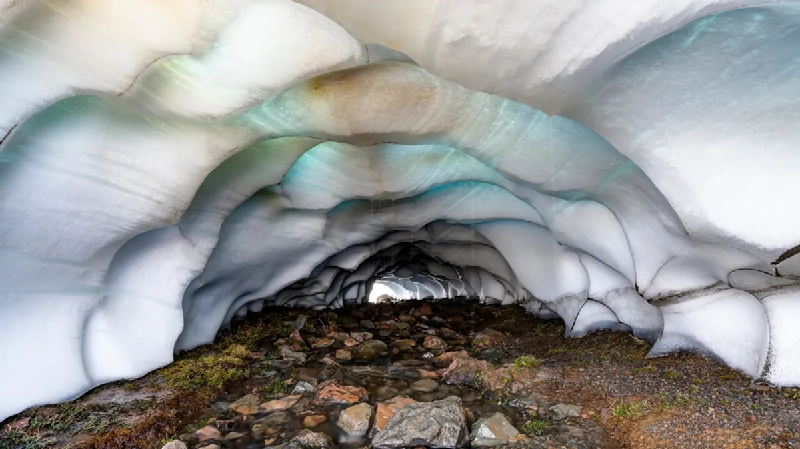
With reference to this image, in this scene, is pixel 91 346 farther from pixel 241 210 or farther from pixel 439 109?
pixel 439 109

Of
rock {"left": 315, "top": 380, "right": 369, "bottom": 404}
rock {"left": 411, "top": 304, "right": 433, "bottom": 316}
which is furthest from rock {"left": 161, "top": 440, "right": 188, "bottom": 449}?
rock {"left": 411, "top": 304, "right": 433, "bottom": 316}

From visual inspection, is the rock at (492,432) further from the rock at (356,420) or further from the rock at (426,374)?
the rock at (426,374)

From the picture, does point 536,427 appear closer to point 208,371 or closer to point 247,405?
point 247,405

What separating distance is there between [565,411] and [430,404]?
131cm

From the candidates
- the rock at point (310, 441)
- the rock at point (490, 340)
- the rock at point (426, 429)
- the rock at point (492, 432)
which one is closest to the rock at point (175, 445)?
the rock at point (310, 441)

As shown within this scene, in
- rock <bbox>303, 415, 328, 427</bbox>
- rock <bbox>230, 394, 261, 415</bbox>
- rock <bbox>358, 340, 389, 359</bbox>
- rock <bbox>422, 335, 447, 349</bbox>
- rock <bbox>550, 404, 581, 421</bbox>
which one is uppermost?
rock <bbox>550, 404, 581, 421</bbox>

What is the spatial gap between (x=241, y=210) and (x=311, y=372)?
2947mm

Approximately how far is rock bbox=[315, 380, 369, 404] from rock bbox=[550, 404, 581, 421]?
2.14 m

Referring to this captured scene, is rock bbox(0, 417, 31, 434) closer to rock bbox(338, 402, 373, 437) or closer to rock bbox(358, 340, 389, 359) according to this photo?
rock bbox(338, 402, 373, 437)

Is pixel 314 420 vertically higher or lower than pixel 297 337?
higher

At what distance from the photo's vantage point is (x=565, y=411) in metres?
4.69

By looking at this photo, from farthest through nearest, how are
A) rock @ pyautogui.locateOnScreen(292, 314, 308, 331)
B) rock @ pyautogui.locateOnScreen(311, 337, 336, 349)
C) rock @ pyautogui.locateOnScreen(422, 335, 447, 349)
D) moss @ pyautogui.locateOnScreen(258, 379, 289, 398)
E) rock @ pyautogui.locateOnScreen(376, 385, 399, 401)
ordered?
rock @ pyautogui.locateOnScreen(292, 314, 308, 331)
rock @ pyautogui.locateOnScreen(311, 337, 336, 349)
rock @ pyautogui.locateOnScreen(422, 335, 447, 349)
moss @ pyautogui.locateOnScreen(258, 379, 289, 398)
rock @ pyautogui.locateOnScreen(376, 385, 399, 401)

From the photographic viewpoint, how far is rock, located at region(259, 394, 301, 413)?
5.36m

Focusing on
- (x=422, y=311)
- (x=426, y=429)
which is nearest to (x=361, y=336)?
(x=422, y=311)
